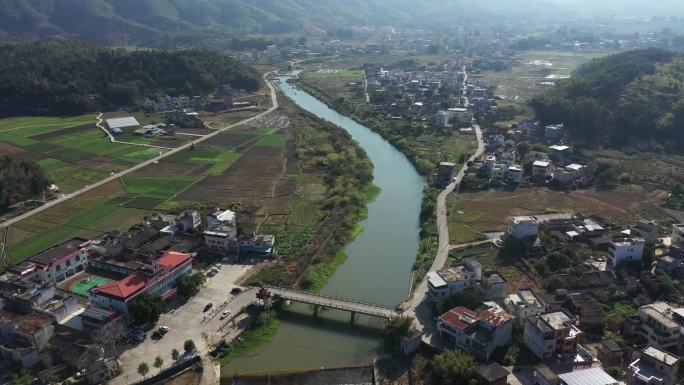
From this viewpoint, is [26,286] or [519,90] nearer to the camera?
[26,286]

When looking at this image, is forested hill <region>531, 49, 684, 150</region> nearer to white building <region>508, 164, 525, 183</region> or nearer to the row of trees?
white building <region>508, 164, 525, 183</region>

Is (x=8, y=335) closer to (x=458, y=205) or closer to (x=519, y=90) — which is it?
(x=458, y=205)

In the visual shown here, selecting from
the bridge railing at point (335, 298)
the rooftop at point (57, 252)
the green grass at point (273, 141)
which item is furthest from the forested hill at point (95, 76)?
the bridge railing at point (335, 298)

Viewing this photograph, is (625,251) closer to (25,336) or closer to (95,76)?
(25,336)

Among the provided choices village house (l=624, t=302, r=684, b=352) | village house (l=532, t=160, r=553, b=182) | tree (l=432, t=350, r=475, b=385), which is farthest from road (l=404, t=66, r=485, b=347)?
village house (l=624, t=302, r=684, b=352)

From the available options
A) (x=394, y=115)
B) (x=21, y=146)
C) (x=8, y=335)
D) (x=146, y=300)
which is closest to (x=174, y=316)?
(x=146, y=300)

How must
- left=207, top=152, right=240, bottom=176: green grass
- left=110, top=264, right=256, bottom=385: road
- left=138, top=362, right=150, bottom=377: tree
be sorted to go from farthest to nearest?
left=207, top=152, right=240, bottom=176: green grass → left=110, top=264, right=256, bottom=385: road → left=138, top=362, right=150, bottom=377: tree

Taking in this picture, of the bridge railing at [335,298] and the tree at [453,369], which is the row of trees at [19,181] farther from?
the tree at [453,369]
